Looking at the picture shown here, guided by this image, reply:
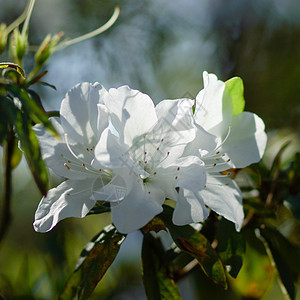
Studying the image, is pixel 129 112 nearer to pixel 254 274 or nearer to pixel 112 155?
pixel 112 155

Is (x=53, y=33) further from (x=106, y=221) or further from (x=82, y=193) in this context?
(x=82, y=193)

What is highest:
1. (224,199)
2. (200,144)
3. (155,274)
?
(200,144)

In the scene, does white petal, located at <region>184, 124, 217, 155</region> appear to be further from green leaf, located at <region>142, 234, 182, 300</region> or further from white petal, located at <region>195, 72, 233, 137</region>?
green leaf, located at <region>142, 234, 182, 300</region>

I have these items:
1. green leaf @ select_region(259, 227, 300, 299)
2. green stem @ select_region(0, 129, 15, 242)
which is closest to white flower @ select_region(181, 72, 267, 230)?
green leaf @ select_region(259, 227, 300, 299)

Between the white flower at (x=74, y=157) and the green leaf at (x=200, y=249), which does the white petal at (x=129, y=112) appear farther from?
the green leaf at (x=200, y=249)

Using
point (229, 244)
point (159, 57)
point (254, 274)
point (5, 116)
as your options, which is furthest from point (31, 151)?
point (159, 57)

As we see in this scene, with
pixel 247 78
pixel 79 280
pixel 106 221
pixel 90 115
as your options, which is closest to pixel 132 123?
pixel 90 115
